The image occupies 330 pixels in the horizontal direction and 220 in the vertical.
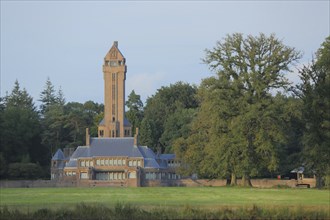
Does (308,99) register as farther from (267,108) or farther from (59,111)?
(59,111)

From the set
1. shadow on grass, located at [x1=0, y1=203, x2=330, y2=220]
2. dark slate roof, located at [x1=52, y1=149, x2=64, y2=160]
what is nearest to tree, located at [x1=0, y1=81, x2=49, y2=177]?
dark slate roof, located at [x1=52, y1=149, x2=64, y2=160]

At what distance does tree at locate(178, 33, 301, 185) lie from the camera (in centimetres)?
5947

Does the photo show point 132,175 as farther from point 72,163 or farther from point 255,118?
point 255,118

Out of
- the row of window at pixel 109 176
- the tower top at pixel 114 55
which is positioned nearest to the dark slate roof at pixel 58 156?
the row of window at pixel 109 176

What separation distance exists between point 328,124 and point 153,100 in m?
85.2

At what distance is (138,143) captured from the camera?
10550cm

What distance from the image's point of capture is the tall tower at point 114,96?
4330 inches

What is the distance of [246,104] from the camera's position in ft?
198

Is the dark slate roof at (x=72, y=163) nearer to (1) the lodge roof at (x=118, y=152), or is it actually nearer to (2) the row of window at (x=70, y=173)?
(1) the lodge roof at (x=118, y=152)

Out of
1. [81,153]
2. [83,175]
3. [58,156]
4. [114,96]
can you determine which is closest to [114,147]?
[81,153]

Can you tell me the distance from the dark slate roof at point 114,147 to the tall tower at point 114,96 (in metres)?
7.09

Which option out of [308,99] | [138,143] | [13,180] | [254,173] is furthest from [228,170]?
[138,143]

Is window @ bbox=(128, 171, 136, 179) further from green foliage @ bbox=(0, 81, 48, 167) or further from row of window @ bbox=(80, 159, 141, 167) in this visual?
green foliage @ bbox=(0, 81, 48, 167)

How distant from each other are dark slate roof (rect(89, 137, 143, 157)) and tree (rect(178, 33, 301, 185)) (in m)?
38.5
